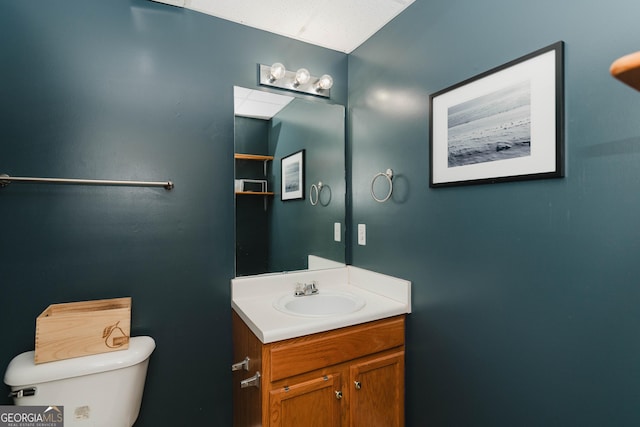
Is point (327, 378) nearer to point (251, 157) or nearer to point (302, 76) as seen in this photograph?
point (251, 157)

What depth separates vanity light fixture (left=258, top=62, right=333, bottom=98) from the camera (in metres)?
1.69

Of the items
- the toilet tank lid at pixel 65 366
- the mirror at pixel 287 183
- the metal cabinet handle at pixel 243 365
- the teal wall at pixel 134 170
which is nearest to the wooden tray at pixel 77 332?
the toilet tank lid at pixel 65 366

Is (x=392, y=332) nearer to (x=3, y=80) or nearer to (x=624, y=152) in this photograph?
(x=624, y=152)

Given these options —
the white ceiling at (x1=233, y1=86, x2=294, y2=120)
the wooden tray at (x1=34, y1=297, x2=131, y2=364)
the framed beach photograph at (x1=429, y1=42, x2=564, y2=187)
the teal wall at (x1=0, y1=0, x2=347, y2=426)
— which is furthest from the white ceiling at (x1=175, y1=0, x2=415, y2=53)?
the wooden tray at (x1=34, y1=297, x2=131, y2=364)

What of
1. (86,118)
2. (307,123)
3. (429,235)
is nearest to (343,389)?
(429,235)

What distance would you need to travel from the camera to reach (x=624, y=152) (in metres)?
0.85

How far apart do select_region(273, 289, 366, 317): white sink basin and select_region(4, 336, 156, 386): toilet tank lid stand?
655 millimetres

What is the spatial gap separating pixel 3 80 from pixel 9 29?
0.70 feet

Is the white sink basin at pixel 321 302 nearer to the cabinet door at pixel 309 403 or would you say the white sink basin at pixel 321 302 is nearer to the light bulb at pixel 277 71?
the cabinet door at pixel 309 403

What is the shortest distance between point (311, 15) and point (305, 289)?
147cm

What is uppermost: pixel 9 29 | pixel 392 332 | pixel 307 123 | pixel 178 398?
pixel 9 29

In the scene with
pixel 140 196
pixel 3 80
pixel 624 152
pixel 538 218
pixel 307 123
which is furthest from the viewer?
pixel 307 123

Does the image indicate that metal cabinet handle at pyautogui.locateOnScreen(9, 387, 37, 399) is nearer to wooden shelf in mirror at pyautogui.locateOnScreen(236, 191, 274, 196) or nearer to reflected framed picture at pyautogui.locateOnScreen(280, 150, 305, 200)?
wooden shelf in mirror at pyautogui.locateOnScreen(236, 191, 274, 196)

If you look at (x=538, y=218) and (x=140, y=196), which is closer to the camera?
(x=538, y=218)
